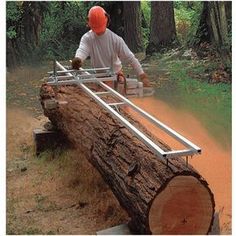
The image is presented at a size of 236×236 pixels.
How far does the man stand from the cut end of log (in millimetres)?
2537

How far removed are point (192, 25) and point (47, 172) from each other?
599cm

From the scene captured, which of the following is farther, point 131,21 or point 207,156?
point 131,21

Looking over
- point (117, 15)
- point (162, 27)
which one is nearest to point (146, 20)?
point (117, 15)

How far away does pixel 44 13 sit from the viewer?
34.3 ft

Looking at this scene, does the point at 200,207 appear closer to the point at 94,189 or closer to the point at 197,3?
the point at 94,189

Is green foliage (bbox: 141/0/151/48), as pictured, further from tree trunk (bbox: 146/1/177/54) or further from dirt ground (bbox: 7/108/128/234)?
dirt ground (bbox: 7/108/128/234)

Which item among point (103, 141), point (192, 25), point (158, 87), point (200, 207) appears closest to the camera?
point (200, 207)

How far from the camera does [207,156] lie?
577cm

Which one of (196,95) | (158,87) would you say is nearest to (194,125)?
(196,95)

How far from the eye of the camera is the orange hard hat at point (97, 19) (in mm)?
5551

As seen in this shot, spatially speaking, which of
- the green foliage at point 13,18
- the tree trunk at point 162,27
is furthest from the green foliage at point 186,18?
the green foliage at point 13,18

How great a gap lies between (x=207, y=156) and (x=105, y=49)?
1689mm

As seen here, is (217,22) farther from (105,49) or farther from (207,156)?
(207,156)

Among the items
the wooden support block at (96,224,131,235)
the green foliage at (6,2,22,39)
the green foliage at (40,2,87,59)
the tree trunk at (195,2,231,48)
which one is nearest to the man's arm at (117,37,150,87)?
the wooden support block at (96,224,131,235)
